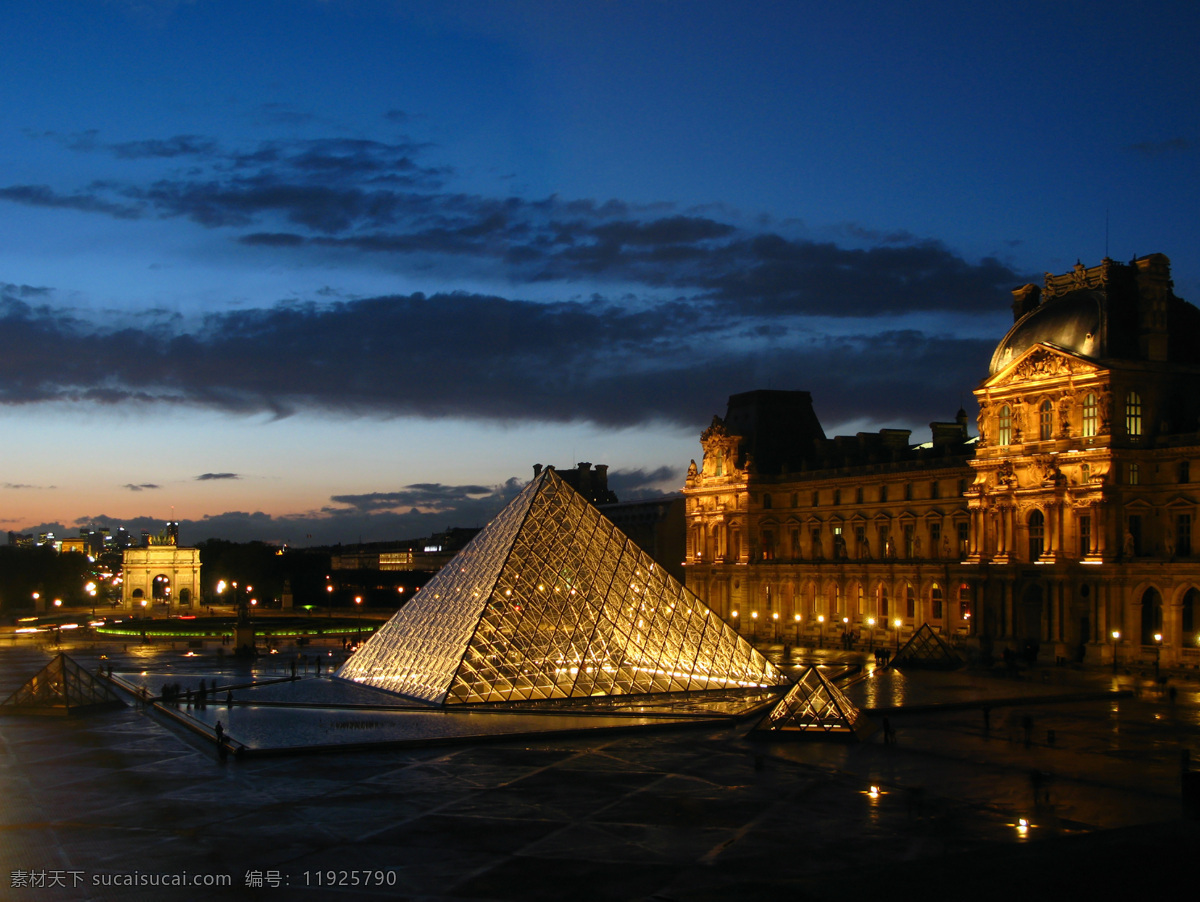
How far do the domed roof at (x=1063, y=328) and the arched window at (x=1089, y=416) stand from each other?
1.88 meters

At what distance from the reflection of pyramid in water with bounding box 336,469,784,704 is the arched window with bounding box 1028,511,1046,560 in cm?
1900

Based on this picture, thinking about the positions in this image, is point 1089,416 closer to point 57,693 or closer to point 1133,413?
point 1133,413

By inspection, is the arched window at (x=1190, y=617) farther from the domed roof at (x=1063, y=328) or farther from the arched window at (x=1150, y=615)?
the domed roof at (x=1063, y=328)

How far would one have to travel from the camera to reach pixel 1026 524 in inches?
2251

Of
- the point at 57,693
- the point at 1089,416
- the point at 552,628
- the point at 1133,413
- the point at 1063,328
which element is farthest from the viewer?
the point at 1063,328

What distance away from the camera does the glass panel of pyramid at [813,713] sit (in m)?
32.1

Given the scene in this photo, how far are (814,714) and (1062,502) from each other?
27214mm

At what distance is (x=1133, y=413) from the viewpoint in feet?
177

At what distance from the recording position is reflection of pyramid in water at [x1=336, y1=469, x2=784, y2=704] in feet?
127

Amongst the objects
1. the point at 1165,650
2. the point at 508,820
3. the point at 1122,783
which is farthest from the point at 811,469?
the point at 508,820

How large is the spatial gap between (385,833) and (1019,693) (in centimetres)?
2757

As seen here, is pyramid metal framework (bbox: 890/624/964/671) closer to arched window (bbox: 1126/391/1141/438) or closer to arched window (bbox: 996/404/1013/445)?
arched window (bbox: 996/404/1013/445)

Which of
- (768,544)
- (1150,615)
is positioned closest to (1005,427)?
(1150,615)

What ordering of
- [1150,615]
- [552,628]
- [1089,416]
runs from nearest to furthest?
[552,628]
[1150,615]
[1089,416]
